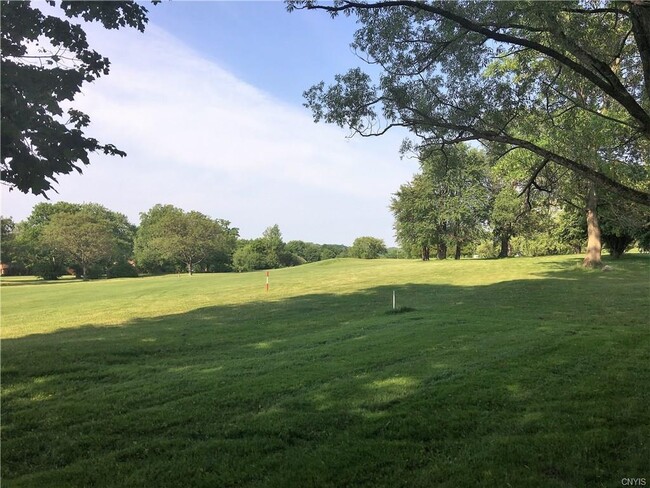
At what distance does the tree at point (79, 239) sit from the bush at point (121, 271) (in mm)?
2896

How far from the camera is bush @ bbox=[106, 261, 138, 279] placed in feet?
212

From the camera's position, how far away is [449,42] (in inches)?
304

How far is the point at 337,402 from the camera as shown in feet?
19.7

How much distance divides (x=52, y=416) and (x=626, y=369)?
27.4 feet

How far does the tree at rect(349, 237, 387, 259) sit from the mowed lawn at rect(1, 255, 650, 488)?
88.8m

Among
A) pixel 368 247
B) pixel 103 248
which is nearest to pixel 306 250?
pixel 368 247

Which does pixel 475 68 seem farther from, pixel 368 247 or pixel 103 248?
pixel 368 247

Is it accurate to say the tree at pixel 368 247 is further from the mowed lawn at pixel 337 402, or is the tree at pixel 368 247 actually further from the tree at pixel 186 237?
the mowed lawn at pixel 337 402

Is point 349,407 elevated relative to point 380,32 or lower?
lower

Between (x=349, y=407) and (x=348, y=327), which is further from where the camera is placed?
(x=348, y=327)

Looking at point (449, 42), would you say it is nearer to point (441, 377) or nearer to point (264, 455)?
point (441, 377)

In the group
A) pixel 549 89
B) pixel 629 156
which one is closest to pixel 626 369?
pixel 549 89

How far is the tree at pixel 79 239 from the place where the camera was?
A: 189 feet

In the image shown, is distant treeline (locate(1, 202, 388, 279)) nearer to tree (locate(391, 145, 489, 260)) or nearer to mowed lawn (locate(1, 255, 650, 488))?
tree (locate(391, 145, 489, 260))
